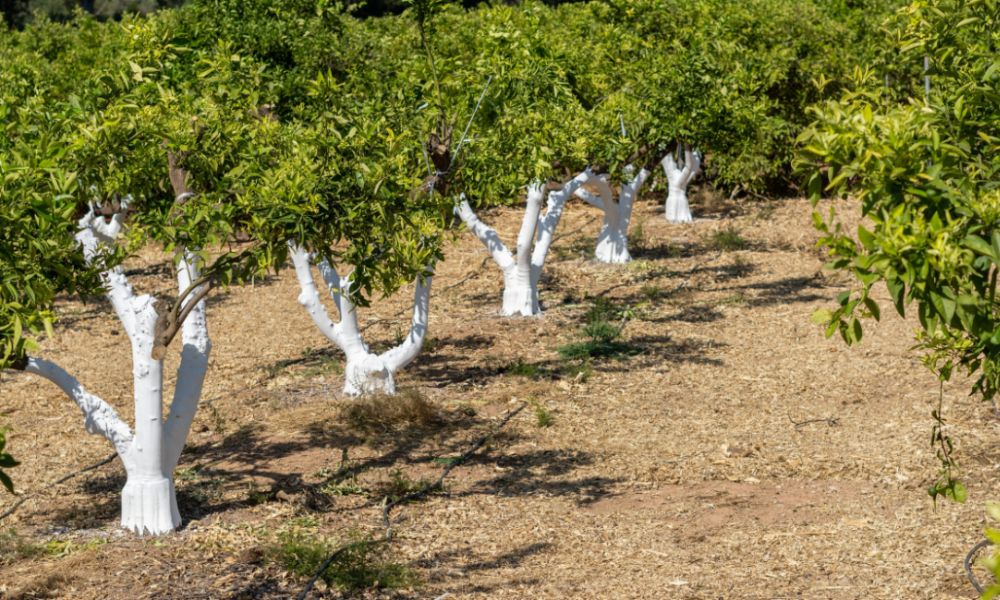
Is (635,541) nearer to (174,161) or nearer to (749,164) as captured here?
(174,161)

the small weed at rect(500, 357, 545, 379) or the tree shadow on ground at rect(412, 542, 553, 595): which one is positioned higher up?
the small weed at rect(500, 357, 545, 379)

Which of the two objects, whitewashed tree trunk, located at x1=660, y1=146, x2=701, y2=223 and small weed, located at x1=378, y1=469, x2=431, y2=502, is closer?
small weed, located at x1=378, y1=469, x2=431, y2=502

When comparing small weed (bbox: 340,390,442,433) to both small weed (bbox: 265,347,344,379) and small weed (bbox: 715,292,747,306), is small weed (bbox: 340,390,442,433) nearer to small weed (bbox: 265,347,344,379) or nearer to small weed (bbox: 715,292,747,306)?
small weed (bbox: 265,347,344,379)

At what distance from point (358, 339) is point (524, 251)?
3.29 meters

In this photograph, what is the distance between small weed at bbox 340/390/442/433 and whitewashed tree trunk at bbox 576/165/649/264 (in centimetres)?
682

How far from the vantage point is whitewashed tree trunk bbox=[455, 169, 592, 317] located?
13.6m

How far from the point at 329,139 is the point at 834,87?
54.9ft

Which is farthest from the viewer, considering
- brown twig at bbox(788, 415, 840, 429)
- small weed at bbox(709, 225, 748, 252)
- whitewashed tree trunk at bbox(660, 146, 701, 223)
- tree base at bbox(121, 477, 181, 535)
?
whitewashed tree trunk at bbox(660, 146, 701, 223)

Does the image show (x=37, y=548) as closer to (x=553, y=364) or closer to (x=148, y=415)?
(x=148, y=415)

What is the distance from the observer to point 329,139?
271 inches

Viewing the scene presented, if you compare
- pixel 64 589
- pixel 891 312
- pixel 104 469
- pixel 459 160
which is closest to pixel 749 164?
pixel 891 312

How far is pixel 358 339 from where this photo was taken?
1091 cm

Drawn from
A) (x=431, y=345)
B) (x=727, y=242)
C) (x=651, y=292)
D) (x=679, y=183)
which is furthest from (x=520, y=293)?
(x=679, y=183)

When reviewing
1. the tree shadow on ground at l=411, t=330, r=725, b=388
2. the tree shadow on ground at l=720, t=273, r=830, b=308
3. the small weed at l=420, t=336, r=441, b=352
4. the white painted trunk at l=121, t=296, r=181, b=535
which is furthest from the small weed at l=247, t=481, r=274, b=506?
the tree shadow on ground at l=720, t=273, r=830, b=308
